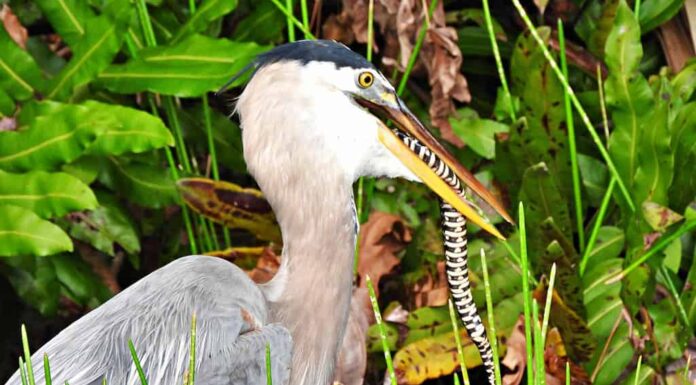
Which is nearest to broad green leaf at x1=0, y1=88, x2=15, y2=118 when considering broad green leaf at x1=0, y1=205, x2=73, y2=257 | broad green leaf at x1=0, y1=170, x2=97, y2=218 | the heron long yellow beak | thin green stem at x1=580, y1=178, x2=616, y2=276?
broad green leaf at x1=0, y1=170, x2=97, y2=218

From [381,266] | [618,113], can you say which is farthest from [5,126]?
[618,113]

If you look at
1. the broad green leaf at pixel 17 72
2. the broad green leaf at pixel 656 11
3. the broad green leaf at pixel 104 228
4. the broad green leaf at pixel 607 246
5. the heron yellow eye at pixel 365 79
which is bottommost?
the broad green leaf at pixel 104 228

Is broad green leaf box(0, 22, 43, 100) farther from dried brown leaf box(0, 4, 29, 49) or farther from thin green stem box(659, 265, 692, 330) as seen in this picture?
thin green stem box(659, 265, 692, 330)

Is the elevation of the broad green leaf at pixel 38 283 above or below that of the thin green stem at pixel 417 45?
below

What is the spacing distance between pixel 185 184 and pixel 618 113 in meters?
1.13

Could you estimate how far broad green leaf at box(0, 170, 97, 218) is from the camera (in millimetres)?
2795

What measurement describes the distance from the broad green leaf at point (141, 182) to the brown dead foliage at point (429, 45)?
0.71 m

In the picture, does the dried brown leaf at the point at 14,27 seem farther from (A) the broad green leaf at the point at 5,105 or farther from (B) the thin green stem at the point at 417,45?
(B) the thin green stem at the point at 417,45

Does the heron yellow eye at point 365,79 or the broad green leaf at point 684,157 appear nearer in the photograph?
the heron yellow eye at point 365,79

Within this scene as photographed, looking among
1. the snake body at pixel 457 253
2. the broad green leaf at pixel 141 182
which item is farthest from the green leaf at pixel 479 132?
the snake body at pixel 457 253

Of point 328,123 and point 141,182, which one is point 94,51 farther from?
point 328,123

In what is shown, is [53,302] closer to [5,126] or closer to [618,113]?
[5,126]

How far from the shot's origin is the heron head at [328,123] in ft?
7.26

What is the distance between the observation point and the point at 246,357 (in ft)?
6.81
